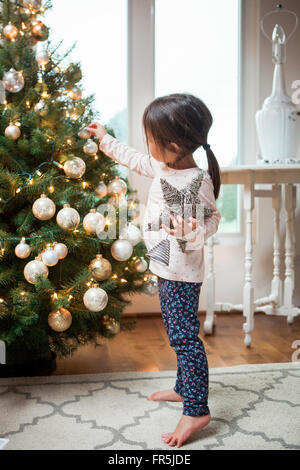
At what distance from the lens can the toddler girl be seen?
3.67ft

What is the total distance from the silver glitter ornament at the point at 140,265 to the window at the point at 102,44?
3.35 feet

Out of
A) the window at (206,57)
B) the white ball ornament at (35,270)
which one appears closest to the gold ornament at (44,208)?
the white ball ornament at (35,270)

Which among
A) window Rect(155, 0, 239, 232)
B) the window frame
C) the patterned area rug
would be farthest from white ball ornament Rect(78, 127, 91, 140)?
window Rect(155, 0, 239, 232)

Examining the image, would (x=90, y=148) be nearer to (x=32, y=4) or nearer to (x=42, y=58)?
(x=42, y=58)

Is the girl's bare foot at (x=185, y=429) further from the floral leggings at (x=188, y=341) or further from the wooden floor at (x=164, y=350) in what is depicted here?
the wooden floor at (x=164, y=350)

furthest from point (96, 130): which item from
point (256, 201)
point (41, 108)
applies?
point (256, 201)

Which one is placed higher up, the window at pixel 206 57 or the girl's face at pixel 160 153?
the window at pixel 206 57

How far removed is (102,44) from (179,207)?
4.88 feet

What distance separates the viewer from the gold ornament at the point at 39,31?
55.4 inches

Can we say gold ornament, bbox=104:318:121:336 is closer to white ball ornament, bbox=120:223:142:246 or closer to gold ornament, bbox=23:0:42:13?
white ball ornament, bbox=120:223:142:246

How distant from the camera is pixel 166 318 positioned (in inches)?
47.4

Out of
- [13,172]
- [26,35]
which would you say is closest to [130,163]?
[13,172]

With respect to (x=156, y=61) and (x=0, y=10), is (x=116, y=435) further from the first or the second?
(x=156, y=61)

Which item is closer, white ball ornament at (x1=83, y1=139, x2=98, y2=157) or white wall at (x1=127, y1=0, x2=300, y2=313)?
white ball ornament at (x1=83, y1=139, x2=98, y2=157)
